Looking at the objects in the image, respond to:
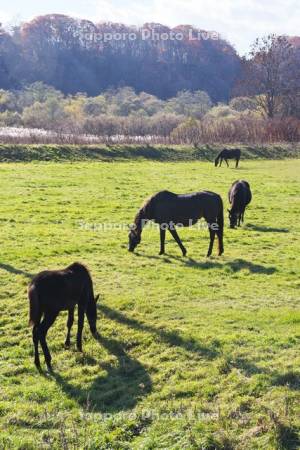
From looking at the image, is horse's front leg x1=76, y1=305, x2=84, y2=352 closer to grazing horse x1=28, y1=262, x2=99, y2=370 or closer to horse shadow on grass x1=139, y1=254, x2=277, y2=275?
grazing horse x1=28, y1=262, x2=99, y2=370


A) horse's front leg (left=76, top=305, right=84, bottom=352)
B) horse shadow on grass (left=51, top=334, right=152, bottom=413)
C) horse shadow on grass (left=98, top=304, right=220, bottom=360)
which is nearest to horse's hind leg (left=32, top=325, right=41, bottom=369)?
horse shadow on grass (left=51, top=334, right=152, bottom=413)

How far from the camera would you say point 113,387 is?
22.6 feet

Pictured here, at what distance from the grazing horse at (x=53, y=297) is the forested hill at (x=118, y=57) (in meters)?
109

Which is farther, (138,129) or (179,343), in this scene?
(138,129)

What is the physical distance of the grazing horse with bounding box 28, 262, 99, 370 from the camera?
7000 millimetres

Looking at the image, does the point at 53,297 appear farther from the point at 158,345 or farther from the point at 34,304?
the point at 158,345

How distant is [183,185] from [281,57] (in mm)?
43852

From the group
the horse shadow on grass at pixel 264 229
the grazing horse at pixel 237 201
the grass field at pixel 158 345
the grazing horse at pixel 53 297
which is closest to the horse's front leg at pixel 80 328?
the grazing horse at pixel 53 297

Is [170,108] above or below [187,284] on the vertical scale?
above

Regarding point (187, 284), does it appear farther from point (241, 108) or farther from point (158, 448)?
point (241, 108)

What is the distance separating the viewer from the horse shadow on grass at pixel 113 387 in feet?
21.2

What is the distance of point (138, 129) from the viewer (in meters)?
47.8

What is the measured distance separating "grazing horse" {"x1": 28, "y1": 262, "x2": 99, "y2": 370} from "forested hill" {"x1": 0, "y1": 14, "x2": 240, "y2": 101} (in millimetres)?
109005

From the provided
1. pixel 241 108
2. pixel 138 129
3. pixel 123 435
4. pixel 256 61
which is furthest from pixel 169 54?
pixel 123 435
